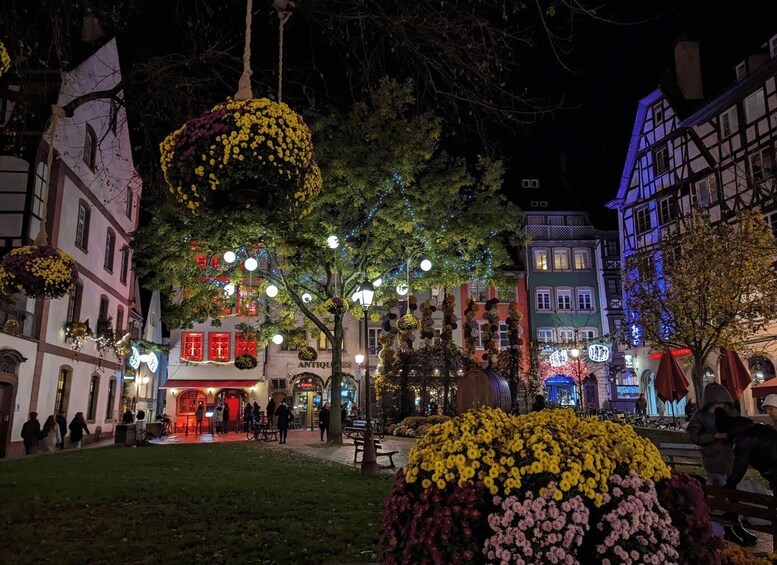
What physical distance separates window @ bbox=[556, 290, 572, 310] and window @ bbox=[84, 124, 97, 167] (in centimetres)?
3470

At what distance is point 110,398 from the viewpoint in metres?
28.7

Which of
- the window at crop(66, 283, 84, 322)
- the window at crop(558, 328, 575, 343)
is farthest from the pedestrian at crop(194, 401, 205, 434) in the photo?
the window at crop(558, 328, 575, 343)

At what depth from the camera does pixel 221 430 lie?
111ft

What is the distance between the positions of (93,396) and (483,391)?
17313mm

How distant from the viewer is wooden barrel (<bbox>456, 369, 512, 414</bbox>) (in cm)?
1884

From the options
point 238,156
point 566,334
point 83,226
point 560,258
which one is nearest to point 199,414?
point 83,226

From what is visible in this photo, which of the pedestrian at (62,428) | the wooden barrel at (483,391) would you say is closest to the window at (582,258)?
the wooden barrel at (483,391)

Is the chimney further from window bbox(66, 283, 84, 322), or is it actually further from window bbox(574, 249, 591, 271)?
window bbox(66, 283, 84, 322)

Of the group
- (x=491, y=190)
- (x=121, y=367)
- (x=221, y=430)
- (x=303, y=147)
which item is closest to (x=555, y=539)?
(x=303, y=147)

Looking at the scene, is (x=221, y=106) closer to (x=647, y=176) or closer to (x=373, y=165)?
(x=373, y=165)

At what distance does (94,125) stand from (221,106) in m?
22.5

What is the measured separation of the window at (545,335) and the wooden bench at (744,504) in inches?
1643

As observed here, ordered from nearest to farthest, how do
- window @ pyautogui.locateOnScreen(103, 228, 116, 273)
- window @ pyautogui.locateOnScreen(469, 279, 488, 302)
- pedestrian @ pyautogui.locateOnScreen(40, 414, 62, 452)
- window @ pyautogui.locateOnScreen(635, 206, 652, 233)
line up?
pedestrian @ pyautogui.locateOnScreen(40, 414, 62, 452)
window @ pyautogui.locateOnScreen(103, 228, 116, 273)
window @ pyautogui.locateOnScreen(635, 206, 652, 233)
window @ pyautogui.locateOnScreen(469, 279, 488, 302)

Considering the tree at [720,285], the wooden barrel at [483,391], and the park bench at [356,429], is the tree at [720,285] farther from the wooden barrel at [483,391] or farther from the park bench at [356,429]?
the park bench at [356,429]
